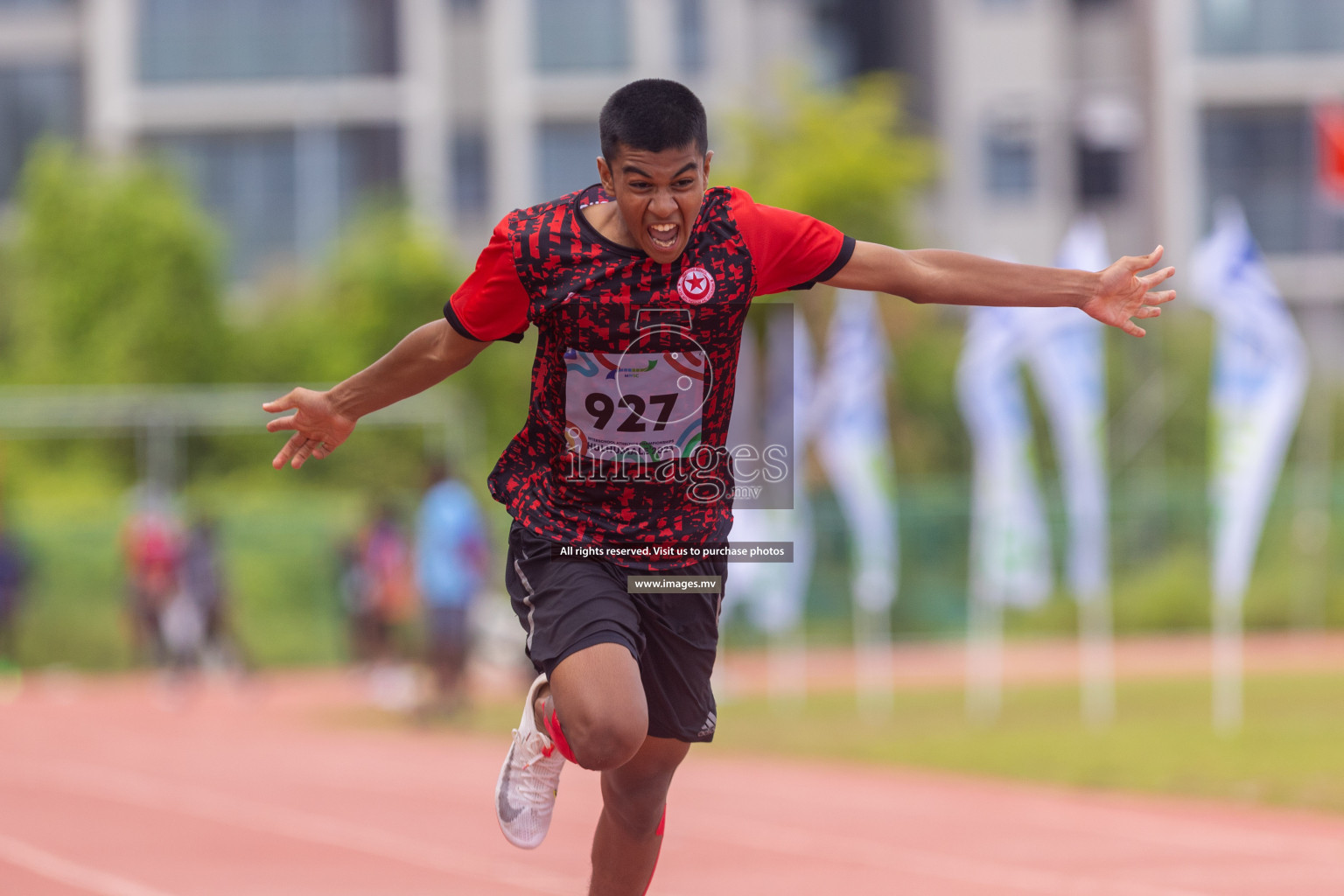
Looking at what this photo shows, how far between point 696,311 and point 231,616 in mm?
18987

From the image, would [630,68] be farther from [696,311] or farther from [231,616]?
[696,311]

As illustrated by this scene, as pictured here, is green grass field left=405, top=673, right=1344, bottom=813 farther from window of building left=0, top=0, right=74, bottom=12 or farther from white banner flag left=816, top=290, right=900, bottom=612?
window of building left=0, top=0, right=74, bottom=12

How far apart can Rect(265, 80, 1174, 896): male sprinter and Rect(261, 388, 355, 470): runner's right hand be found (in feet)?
0.66

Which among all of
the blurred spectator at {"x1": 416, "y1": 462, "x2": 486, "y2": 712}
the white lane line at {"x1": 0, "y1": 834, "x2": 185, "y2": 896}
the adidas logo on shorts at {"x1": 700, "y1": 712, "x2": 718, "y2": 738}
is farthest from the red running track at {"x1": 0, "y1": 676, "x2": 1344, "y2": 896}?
the adidas logo on shorts at {"x1": 700, "y1": 712, "x2": 718, "y2": 738}

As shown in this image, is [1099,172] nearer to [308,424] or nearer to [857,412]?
[857,412]

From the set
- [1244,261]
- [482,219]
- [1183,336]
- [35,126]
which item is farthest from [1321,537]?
[35,126]

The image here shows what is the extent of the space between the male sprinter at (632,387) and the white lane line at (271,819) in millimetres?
2902

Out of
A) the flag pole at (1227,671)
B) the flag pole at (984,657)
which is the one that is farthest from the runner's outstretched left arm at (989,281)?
the flag pole at (984,657)

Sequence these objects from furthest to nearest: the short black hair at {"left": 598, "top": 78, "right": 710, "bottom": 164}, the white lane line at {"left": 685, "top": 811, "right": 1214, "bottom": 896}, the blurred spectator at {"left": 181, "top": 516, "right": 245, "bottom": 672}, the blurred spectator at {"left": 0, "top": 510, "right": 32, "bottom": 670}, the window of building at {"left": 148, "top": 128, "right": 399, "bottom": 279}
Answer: the window of building at {"left": 148, "top": 128, "right": 399, "bottom": 279} < the blurred spectator at {"left": 0, "top": 510, "right": 32, "bottom": 670} < the blurred spectator at {"left": 181, "top": 516, "right": 245, "bottom": 672} < the white lane line at {"left": 685, "top": 811, "right": 1214, "bottom": 896} < the short black hair at {"left": 598, "top": 78, "right": 710, "bottom": 164}

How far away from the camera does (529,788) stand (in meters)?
4.73

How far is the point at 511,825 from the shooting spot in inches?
187

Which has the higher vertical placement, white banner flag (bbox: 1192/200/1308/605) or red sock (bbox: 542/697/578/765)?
white banner flag (bbox: 1192/200/1308/605)

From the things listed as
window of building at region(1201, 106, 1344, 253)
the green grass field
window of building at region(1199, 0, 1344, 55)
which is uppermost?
window of building at region(1199, 0, 1344, 55)

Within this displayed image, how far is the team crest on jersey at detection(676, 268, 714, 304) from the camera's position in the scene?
4.39 meters
